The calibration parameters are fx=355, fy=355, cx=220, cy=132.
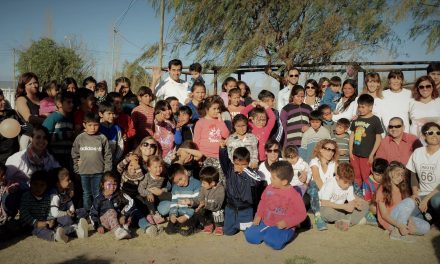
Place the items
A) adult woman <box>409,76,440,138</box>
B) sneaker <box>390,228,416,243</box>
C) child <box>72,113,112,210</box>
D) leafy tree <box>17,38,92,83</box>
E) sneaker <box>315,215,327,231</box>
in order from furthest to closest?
1. leafy tree <box>17,38,92,83</box>
2. adult woman <box>409,76,440,138</box>
3. child <box>72,113,112,210</box>
4. sneaker <box>315,215,327,231</box>
5. sneaker <box>390,228,416,243</box>

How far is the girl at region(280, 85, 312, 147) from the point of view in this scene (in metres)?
6.06

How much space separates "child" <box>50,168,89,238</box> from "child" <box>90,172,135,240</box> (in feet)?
0.65

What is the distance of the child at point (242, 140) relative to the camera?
5.22m

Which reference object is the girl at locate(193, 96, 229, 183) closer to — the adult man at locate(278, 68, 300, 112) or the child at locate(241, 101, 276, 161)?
the child at locate(241, 101, 276, 161)

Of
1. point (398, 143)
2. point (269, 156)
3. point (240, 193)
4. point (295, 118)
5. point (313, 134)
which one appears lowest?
point (240, 193)

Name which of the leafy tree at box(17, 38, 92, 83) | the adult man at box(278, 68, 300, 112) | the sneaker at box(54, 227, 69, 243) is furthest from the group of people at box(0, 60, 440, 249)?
the leafy tree at box(17, 38, 92, 83)

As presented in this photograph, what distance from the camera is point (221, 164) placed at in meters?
5.04

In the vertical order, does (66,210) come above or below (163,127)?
below

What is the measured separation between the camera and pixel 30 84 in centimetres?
564

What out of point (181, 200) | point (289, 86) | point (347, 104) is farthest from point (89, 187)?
point (347, 104)

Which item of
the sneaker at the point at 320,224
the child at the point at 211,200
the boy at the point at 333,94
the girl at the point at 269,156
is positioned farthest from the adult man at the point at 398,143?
the child at the point at 211,200

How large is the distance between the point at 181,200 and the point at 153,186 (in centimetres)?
50

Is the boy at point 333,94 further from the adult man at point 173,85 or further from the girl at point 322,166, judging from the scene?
the adult man at point 173,85

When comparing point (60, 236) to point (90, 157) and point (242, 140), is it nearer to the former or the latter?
point (90, 157)
